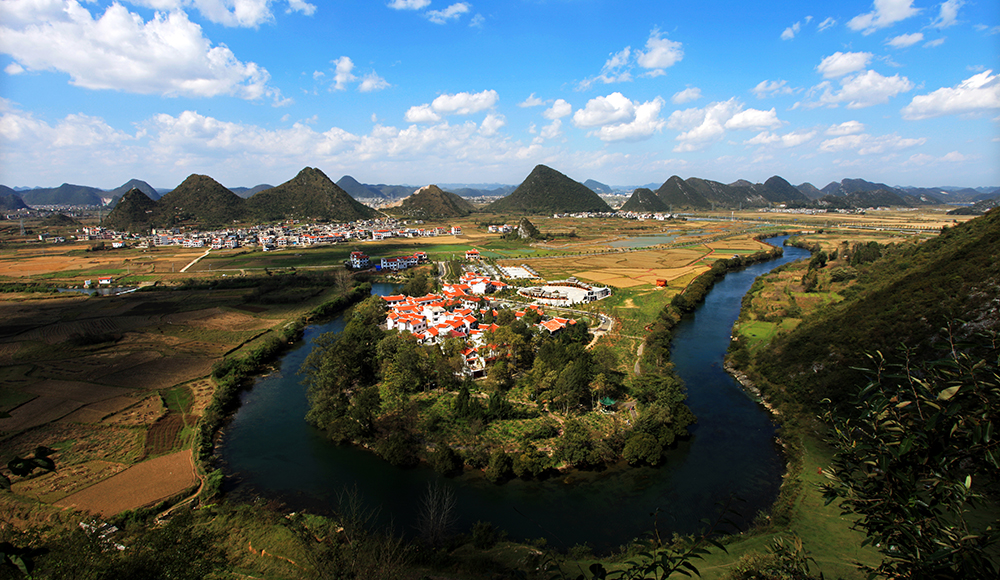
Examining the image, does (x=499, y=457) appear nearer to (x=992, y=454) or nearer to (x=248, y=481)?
(x=248, y=481)

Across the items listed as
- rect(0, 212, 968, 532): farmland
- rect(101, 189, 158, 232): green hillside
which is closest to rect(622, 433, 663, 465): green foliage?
rect(0, 212, 968, 532): farmland

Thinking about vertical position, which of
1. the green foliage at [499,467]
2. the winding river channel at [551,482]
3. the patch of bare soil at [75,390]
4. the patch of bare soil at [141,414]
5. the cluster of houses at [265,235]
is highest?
the cluster of houses at [265,235]

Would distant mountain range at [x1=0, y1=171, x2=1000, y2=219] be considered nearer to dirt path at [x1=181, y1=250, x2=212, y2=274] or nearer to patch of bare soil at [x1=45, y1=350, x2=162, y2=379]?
dirt path at [x1=181, y1=250, x2=212, y2=274]

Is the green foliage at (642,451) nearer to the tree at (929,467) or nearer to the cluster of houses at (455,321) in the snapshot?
the cluster of houses at (455,321)

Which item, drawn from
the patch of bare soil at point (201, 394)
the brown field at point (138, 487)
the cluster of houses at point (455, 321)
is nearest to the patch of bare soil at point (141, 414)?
the patch of bare soil at point (201, 394)

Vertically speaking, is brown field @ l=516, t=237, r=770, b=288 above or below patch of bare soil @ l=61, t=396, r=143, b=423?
above

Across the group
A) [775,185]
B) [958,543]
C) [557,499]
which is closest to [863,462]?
[958,543]

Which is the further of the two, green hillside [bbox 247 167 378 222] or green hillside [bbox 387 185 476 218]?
green hillside [bbox 387 185 476 218]
